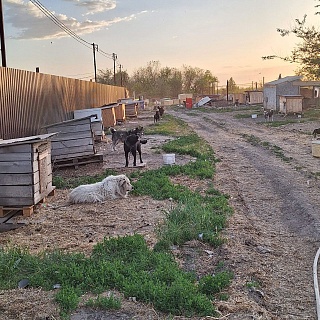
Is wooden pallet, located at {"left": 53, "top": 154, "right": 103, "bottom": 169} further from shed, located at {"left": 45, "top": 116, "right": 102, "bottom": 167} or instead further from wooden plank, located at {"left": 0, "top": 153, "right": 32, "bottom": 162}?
wooden plank, located at {"left": 0, "top": 153, "right": 32, "bottom": 162}

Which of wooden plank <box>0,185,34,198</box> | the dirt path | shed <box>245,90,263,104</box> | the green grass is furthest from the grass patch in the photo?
shed <box>245,90,263,104</box>

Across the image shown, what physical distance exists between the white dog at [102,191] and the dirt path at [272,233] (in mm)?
2168

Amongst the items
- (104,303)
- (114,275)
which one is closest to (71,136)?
(114,275)

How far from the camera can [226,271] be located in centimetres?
520

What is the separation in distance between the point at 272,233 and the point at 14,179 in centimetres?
431

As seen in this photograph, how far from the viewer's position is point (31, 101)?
1352 cm

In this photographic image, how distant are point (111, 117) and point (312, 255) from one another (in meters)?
22.6

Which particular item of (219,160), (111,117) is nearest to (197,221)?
(219,160)

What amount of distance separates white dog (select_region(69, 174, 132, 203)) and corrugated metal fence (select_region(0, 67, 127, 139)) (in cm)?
304

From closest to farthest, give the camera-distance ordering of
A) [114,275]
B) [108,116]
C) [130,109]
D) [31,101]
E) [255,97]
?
[114,275] < [31,101] < [108,116] < [130,109] < [255,97]

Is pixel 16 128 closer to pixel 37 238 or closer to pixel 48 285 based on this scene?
pixel 37 238

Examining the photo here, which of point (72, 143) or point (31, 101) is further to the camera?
point (31, 101)

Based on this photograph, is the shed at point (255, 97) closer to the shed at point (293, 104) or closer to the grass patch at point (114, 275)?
the shed at point (293, 104)

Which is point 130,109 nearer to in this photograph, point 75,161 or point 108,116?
point 108,116
